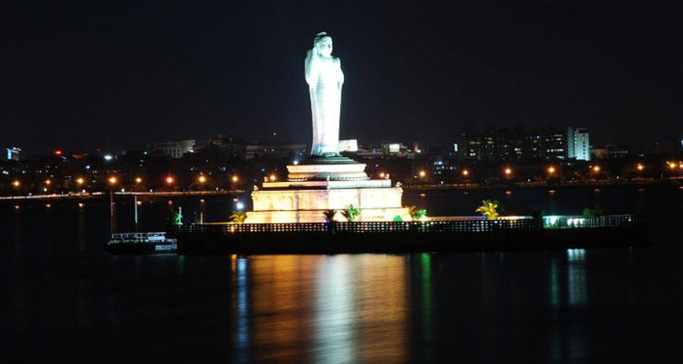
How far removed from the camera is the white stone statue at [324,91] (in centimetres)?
4375

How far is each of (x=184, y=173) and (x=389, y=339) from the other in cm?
14882

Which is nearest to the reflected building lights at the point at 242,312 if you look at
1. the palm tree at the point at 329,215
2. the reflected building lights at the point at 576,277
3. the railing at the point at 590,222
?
the palm tree at the point at 329,215

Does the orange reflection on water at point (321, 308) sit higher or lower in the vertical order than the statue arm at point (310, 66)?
lower

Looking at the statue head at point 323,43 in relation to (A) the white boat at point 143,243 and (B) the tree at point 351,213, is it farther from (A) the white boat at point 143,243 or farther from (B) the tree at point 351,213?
(A) the white boat at point 143,243

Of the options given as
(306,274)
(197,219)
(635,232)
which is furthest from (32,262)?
(635,232)

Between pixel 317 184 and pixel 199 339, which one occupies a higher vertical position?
pixel 317 184

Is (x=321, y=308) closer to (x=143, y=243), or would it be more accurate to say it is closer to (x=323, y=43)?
(x=143, y=243)

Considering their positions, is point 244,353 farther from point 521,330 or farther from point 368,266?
point 368,266

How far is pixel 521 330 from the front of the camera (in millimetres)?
24734

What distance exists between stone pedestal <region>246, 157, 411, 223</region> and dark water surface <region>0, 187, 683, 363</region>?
3.30 m

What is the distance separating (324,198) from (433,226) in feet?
14.0

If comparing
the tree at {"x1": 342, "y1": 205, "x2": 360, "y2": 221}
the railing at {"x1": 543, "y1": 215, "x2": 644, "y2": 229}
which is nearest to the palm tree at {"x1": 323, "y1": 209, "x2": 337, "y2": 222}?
the tree at {"x1": 342, "y1": 205, "x2": 360, "y2": 221}

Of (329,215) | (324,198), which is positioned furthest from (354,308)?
(324,198)

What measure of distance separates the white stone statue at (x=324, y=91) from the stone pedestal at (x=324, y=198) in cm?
181
